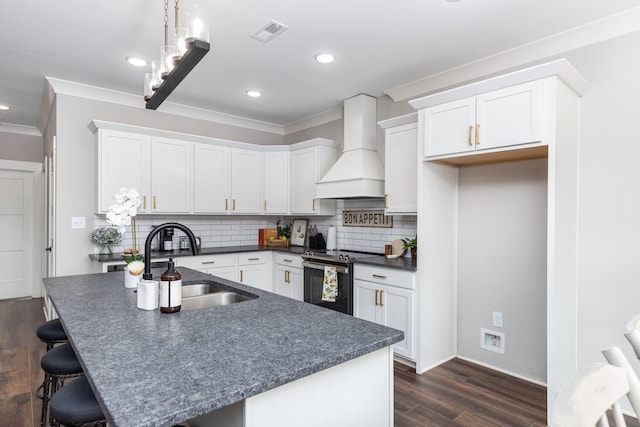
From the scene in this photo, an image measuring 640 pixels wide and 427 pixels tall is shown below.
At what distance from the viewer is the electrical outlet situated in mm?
3150

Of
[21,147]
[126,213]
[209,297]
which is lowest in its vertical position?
[209,297]

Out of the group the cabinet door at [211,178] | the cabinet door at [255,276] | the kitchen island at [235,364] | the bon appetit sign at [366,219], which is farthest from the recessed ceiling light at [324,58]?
the cabinet door at [255,276]

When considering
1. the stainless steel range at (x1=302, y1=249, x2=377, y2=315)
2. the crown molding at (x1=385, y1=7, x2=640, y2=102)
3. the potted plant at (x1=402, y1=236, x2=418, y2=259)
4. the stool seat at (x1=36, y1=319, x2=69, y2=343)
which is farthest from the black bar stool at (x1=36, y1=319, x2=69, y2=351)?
the crown molding at (x1=385, y1=7, x2=640, y2=102)

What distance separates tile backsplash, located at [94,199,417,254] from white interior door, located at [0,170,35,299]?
9.58 ft

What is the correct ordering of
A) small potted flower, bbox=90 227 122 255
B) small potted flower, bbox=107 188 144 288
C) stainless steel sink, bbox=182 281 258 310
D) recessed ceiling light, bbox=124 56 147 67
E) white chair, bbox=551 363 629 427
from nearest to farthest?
1. white chair, bbox=551 363 629 427
2. small potted flower, bbox=107 188 144 288
3. stainless steel sink, bbox=182 281 258 310
4. recessed ceiling light, bbox=124 56 147 67
5. small potted flower, bbox=90 227 122 255

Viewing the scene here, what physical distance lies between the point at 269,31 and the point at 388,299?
2.37m

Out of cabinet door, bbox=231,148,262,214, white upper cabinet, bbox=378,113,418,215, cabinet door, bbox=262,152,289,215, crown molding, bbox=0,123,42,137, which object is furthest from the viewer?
crown molding, bbox=0,123,42,137

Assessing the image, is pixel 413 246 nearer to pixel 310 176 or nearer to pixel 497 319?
pixel 497 319

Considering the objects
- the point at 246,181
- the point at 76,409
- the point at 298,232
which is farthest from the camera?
the point at 298,232

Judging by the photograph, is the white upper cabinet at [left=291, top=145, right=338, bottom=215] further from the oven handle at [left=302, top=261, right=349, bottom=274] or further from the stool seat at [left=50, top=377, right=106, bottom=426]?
the stool seat at [left=50, top=377, right=106, bottom=426]

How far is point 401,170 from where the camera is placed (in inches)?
139

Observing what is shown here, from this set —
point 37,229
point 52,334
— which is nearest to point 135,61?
point 52,334

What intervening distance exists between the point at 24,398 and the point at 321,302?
2.46 metres

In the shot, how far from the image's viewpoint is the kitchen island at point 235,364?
92 cm
